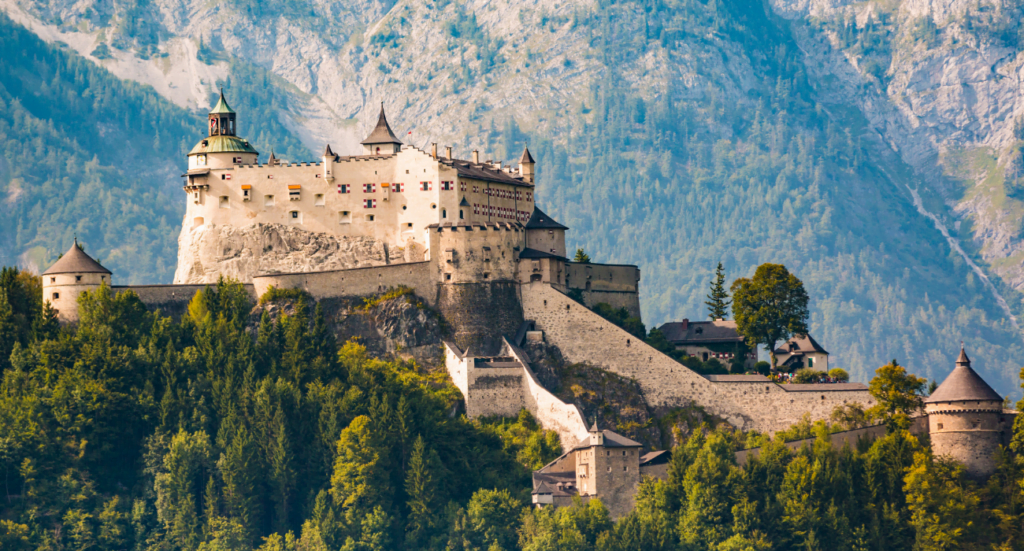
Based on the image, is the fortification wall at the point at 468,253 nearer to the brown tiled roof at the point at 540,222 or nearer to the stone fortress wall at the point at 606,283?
the brown tiled roof at the point at 540,222

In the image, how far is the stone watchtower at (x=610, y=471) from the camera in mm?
101688

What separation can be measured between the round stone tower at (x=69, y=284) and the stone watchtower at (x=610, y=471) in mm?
32430

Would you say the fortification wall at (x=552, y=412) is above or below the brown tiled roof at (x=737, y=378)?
below

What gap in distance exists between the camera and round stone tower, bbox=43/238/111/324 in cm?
11150

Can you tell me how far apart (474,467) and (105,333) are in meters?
23.3

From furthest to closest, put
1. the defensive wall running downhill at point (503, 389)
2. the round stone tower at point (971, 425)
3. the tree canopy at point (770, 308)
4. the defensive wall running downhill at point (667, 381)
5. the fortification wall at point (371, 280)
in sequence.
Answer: the tree canopy at point (770, 308) → the fortification wall at point (371, 280) → the defensive wall running downhill at point (503, 389) → the defensive wall running downhill at point (667, 381) → the round stone tower at point (971, 425)

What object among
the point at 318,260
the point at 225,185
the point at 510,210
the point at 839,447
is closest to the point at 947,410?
the point at 839,447

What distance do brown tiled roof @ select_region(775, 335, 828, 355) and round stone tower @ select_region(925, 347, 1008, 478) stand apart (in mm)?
16110

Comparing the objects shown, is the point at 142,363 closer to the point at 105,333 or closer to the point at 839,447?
the point at 105,333

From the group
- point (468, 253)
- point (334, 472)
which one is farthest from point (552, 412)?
point (334, 472)

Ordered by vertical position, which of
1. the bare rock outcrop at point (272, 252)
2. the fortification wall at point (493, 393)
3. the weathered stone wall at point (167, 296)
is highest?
the bare rock outcrop at point (272, 252)

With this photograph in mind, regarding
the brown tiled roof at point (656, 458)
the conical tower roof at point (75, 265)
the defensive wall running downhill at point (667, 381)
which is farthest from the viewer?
the conical tower roof at point (75, 265)

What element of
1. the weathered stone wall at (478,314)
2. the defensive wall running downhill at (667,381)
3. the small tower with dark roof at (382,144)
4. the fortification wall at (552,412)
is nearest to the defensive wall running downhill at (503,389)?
the fortification wall at (552,412)

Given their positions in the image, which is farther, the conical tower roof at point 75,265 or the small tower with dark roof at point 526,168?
the small tower with dark roof at point 526,168
